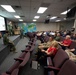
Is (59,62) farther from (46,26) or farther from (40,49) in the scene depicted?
(46,26)

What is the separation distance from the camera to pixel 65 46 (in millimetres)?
4027

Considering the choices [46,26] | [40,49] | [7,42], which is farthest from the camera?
[46,26]

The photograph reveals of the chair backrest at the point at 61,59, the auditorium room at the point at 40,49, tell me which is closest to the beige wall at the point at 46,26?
the auditorium room at the point at 40,49

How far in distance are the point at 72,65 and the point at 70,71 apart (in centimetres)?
10

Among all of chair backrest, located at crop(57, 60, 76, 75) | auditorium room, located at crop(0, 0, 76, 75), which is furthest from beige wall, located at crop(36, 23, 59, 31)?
chair backrest, located at crop(57, 60, 76, 75)

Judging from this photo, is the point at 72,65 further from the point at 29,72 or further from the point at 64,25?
the point at 64,25

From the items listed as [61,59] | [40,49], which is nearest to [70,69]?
[61,59]

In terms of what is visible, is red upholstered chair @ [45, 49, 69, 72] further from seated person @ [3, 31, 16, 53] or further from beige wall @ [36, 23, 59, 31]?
beige wall @ [36, 23, 59, 31]

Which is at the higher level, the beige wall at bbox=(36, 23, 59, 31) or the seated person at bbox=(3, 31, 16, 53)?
the beige wall at bbox=(36, 23, 59, 31)

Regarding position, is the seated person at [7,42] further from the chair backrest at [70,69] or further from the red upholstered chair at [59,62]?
the chair backrest at [70,69]

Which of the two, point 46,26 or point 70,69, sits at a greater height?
point 46,26

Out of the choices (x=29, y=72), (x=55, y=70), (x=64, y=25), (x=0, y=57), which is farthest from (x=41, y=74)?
(x=64, y=25)

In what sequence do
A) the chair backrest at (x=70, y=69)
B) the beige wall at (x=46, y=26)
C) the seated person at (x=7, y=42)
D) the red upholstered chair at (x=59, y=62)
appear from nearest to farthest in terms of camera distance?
the chair backrest at (x=70, y=69) < the red upholstered chair at (x=59, y=62) < the seated person at (x=7, y=42) < the beige wall at (x=46, y=26)

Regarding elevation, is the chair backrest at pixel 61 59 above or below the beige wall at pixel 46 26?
below
